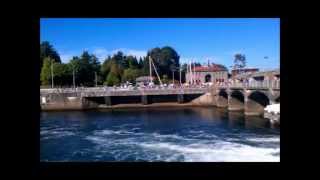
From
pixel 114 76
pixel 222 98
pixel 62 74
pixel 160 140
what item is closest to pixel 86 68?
pixel 62 74

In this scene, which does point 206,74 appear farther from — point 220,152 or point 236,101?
point 220,152

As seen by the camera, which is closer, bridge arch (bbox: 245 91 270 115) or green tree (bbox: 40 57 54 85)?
bridge arch (bbox: 245 91 270 115)

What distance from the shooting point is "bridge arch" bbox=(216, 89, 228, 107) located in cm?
2184

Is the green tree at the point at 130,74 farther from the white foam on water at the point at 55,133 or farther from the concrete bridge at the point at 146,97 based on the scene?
the white foam on water at the point at 55,133

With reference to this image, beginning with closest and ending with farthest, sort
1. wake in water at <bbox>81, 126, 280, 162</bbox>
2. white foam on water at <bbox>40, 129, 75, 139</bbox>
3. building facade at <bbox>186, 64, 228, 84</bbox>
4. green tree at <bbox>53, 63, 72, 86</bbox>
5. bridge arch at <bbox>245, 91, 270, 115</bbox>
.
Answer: wake in water at <bbox>81, 126, 280, 162</bbox> → white foam on water at <bbox>40, 129, 75, 139</bbox> → bridge arch at <bbox>245, 91, 270, 115</bbox> → green tree at <bbox>53, 63, 72, 86</bbox> → building facade at <bbox>186, 64, 228, 84</bbox>

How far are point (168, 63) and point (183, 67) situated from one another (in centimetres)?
219

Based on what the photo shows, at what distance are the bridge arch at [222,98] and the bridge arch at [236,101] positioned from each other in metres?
1.07

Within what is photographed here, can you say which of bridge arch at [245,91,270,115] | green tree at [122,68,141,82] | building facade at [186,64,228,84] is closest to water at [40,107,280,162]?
bridge arch at [245,91,270,115]

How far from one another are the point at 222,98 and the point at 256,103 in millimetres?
4019

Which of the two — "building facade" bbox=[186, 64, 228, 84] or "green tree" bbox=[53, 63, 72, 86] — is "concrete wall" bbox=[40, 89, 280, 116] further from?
"building facade" bbox=[186, 64, 228, 84]

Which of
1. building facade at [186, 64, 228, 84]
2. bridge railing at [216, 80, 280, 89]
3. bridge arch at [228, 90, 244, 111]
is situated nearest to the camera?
bridge railing at [216, 80, 280, 89]
